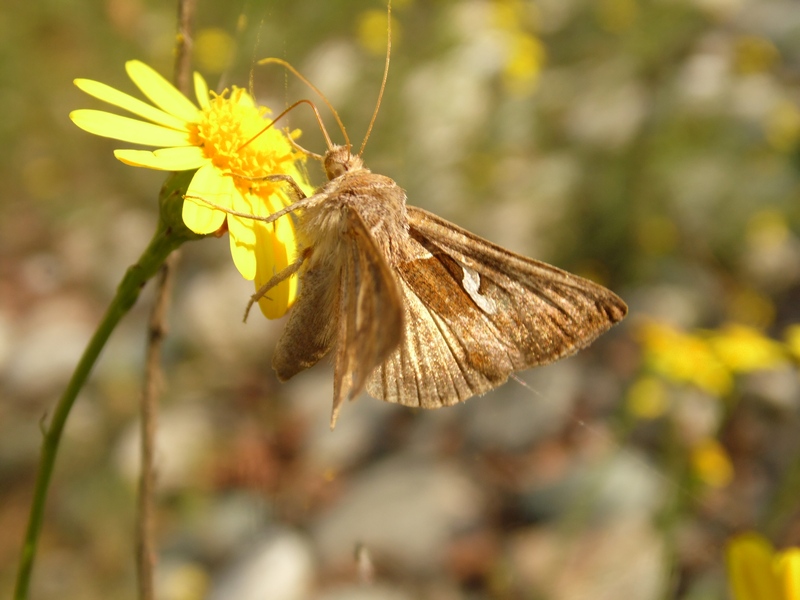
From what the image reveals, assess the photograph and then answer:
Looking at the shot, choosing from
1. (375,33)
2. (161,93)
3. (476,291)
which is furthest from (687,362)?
(375,33)

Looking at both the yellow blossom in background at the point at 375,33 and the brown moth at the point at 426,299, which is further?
the yellow blossom in background at the point at 375,33

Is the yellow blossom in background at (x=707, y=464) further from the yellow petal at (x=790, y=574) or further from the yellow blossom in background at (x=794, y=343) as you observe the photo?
the yellow petal at (x=790, y=574)

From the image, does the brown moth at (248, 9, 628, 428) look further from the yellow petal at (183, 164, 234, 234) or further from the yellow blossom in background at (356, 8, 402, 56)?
the yellow blossom in background at (356, 8, 402, 56)

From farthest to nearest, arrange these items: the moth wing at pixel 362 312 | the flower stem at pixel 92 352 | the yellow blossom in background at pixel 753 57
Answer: the yellow blossom in background at pixel 753 57
the moth wing at pixel 362 312
the flower stem at pixel 92 352

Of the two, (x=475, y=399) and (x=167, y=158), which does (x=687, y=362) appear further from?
(x=167, y=158)

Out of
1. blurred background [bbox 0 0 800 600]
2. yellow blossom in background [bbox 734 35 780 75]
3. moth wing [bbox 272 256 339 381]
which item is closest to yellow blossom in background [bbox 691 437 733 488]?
blurred background [bbox 0 0 800 600]

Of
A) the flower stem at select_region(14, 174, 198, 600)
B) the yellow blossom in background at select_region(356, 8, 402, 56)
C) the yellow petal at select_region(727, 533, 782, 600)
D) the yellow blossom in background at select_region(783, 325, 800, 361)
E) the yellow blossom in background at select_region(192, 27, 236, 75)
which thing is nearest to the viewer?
the flower stem at select_region(14, 174, 198, 600)

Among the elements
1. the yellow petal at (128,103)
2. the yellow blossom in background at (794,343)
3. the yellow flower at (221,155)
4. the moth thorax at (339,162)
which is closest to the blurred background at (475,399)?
the yellow blossom in background at (794,343)
